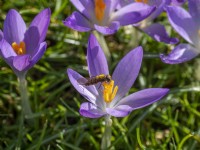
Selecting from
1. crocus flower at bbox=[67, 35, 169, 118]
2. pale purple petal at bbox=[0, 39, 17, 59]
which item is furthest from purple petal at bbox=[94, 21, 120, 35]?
pale purple petal at bbox=[0, 39, 17, 59]

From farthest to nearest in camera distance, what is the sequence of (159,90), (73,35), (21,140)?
(73,35), (21,140), (159,90)

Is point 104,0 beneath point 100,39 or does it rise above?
above

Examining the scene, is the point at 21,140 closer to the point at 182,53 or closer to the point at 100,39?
the point at 100,39

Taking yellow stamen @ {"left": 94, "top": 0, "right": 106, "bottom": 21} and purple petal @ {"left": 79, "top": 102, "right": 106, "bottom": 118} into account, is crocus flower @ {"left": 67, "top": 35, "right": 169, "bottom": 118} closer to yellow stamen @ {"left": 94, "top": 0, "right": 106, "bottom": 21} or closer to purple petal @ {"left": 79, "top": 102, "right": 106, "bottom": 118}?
purple petal @ {"left": 79, "top": 102, "right": 106, "bottom": 118}

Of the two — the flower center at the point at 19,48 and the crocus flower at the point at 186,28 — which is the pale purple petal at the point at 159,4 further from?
the flower center at the point at 19,48

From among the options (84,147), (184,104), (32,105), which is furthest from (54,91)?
(184,104)

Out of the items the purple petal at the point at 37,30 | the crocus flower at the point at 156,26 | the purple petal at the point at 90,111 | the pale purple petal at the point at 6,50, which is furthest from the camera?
the crocus flower at the point at 156,26

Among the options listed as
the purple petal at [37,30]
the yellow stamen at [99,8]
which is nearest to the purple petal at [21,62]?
the purple petal at [37,30]

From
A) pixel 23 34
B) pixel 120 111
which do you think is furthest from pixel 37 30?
pixel 120 111
